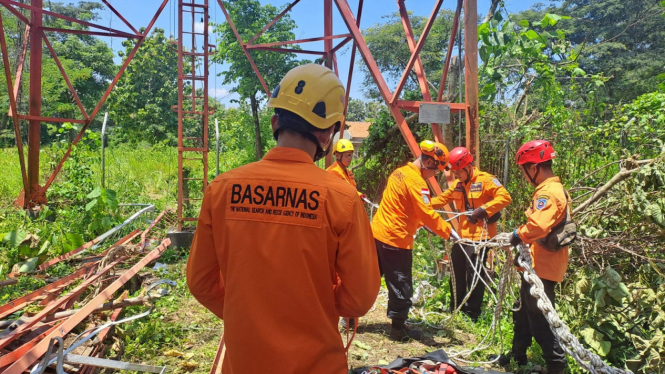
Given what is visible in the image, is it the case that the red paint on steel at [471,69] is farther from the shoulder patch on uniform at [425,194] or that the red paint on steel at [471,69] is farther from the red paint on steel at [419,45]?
the shoulder patch on uniform at [425,194]

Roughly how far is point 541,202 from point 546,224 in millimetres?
193

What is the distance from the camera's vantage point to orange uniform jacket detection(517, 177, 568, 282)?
3.56 meters

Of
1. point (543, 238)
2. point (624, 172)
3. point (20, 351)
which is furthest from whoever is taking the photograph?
point (624, 172)

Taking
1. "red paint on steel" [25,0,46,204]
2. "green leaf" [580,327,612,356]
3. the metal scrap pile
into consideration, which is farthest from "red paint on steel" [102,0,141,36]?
"green leaf" [580,327,612,356]

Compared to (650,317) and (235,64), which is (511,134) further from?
(235,64)

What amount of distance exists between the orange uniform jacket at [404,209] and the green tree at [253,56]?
1494 centimetres

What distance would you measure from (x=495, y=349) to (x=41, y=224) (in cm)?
775

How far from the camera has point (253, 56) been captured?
1977 centimetres

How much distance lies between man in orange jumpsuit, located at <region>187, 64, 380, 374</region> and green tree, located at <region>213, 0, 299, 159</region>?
709 inches

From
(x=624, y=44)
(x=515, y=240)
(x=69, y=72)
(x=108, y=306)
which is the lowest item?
(x=108, y=306)

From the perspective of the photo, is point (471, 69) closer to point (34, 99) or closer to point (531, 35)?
point (531, 35)

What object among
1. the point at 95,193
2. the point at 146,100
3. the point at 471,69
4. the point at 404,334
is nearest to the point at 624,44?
the point at 471,69

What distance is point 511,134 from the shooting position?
23.3ft

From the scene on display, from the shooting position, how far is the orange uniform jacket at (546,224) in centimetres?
356
